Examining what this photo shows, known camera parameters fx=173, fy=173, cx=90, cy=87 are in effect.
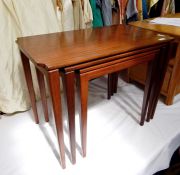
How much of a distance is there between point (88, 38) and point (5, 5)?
0.50 metres

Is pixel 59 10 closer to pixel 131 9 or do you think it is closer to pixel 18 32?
pixel 18 32

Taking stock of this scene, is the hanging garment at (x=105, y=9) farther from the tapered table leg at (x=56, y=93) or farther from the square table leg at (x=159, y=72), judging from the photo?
the tapered table leg at (x=56, y=93)

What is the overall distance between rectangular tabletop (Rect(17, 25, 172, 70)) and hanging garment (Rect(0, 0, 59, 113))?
23cm

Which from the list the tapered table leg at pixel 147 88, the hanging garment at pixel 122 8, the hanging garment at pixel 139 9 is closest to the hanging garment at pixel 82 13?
the hanging garment at pixel 122 8

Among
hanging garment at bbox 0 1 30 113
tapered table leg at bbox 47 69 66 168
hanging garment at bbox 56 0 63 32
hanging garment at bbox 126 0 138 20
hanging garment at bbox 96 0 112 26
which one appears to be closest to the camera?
tapered table leg at bbox 47 69 66 168

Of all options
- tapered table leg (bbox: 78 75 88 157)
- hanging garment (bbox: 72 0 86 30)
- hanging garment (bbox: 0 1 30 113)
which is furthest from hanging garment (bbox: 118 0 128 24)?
tapered table leg (bbox: 78 75 88 157)

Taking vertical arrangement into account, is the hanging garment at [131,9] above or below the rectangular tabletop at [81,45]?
above

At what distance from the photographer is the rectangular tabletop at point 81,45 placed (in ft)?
1.98

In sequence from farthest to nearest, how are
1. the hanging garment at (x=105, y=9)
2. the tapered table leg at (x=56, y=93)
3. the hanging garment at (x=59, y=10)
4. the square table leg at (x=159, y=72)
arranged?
the hanging garment at (x=105, y=9) → the hanging garment at (x=59, y=10) → the square table leg at (x=159, y=72) → the tapered table leg at (x=56, y=93)

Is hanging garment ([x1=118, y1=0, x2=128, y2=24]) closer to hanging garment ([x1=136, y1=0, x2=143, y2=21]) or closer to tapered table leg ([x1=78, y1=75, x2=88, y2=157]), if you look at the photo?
hanging garment ([x1=136, y1=0, x2=143, y2=21])

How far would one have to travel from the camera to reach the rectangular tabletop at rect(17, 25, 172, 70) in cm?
60

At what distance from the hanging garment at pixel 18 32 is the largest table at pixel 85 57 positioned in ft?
0.71

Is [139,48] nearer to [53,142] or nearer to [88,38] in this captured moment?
[88,38]

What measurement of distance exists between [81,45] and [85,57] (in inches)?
5.7
